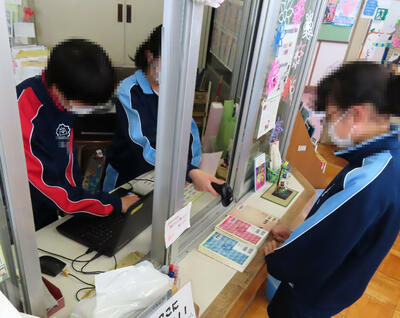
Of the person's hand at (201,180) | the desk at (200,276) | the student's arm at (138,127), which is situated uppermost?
the student's arm at (138,127)

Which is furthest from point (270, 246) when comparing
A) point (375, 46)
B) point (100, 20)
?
point (375, 46)

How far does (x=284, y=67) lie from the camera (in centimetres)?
154

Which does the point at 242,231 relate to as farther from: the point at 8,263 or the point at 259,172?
the point at 8,263

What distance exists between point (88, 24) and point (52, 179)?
2.32 m

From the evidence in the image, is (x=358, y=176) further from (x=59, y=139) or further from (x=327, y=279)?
(x=59, y=139)

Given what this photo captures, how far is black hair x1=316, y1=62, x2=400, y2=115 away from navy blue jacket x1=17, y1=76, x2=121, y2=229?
0.84 metres

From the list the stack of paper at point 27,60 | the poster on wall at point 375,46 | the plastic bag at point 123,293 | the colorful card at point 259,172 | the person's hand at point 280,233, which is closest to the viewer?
the plastic bag at point 123,293

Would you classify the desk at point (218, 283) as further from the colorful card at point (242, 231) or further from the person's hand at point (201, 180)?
the person's hand at point (201, 180)

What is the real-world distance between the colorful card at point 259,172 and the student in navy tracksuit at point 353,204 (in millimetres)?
604

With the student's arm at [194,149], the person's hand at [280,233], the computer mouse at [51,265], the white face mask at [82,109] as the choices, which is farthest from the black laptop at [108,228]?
the person's hand at [280,233]

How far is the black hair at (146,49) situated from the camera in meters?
1.15

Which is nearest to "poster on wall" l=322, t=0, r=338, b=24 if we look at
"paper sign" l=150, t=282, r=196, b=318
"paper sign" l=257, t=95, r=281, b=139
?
"paper sign" l=257, t=95, r=281, b=139

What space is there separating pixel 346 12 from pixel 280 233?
289cm

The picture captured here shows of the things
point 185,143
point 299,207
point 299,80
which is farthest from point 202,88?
point 185,143
